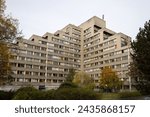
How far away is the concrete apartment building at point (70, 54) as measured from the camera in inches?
3155

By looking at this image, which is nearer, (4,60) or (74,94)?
(74,94)

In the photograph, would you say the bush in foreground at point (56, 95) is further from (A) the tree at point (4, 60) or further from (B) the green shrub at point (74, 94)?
(A) the tree at point (4, 60)

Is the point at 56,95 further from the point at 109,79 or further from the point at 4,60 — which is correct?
the point at 109,79

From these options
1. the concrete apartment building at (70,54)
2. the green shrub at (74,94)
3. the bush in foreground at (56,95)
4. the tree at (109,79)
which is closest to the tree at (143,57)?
the bush in foreground at (56,95)

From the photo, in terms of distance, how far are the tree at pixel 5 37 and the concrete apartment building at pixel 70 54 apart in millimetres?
52694

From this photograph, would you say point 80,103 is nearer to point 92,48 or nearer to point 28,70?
point 28,70

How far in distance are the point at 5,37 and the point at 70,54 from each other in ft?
245

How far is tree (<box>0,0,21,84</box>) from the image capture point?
20.7 metres

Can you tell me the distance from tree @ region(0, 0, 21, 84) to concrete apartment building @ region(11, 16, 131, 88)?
5269 centimetres

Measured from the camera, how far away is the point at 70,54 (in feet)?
315

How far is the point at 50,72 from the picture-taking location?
287 feet

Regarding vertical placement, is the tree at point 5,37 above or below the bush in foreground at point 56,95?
above

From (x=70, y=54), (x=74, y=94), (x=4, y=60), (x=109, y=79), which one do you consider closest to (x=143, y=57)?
(x=74, y=94)

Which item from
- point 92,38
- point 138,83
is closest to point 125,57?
point 92,38
